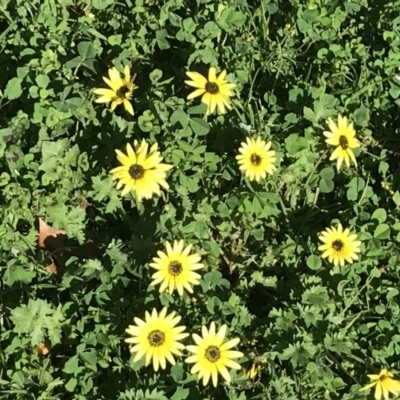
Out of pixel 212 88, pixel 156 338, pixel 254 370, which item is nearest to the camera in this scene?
pixel 156 338

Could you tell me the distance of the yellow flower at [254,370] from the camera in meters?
3.37

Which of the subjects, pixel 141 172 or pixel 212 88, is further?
pixel 212 88

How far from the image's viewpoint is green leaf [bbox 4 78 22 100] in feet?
12.2

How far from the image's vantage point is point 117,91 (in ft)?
11.9

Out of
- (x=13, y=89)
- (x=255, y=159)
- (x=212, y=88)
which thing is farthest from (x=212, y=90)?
(x=13, y=89)

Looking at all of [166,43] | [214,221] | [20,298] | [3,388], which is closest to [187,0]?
[166,43]

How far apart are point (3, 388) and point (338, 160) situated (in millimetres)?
1959

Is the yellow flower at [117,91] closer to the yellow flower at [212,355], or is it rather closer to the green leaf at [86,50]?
the green leaf at [86,50]

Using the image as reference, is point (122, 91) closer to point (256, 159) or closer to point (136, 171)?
point (136, 171)

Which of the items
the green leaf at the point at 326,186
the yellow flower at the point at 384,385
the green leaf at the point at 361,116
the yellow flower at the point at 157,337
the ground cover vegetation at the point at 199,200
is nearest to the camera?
the yellow flower at the point at 157,337

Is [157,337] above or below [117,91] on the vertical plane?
below

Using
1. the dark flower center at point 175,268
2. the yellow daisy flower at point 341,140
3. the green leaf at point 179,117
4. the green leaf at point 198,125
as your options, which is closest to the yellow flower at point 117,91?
the green leaf at point 179,117

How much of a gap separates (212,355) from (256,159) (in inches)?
39.2

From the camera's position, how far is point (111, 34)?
164 inches
